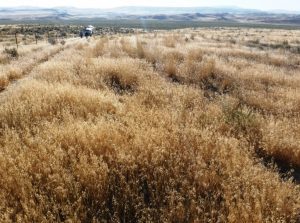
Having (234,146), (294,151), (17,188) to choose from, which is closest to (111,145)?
(17,188)

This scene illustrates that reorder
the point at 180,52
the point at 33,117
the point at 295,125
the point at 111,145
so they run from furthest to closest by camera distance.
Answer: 1. the point at 180,52
2. the point at 295,125
3. the point at 33,117
4. the point at 111,145

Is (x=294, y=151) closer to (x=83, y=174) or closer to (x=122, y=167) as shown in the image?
(x=122, y=167)

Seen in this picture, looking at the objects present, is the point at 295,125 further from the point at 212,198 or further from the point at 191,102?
the point at 212,198

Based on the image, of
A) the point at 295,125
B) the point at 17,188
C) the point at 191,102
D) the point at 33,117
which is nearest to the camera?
the point at 17,188

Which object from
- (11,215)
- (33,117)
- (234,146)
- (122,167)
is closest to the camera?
(11,215)

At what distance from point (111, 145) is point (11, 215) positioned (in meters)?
1.70

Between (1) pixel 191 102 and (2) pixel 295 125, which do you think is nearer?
(2) pixel 295 125

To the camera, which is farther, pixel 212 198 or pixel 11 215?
pixel 212 198

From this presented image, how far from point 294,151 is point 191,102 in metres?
3.04

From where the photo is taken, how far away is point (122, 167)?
4566 mm

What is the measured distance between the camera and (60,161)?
4.68 metres

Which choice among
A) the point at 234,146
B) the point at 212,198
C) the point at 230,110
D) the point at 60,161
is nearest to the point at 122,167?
the point at 60,161

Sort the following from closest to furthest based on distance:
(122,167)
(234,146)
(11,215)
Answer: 1. (11,215)
2. (122,167)
3. (234,146)

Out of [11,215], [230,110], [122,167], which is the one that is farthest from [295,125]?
[11,215]
